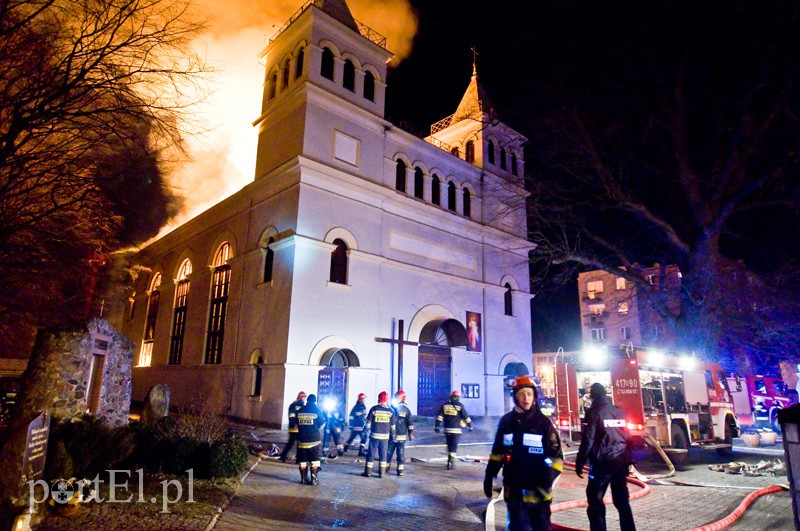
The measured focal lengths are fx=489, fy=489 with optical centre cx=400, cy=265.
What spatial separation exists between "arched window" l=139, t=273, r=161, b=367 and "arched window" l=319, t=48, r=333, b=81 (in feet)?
60.0

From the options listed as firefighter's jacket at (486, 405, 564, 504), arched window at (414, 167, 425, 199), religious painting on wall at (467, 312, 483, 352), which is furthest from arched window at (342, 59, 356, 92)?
firefighter's jacket at (486, 405, 564, 504)

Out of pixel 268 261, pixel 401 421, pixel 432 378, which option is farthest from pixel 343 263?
Result: pixel 401 421

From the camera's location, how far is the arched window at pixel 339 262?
2066 centimetres

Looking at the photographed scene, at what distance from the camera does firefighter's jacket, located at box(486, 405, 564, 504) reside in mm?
5000

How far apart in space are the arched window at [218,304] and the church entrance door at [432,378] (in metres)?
9.41

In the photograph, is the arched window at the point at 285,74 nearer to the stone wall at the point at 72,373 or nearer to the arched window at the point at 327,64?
the arched window at the point at 327,64

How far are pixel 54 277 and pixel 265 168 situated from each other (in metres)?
10.5

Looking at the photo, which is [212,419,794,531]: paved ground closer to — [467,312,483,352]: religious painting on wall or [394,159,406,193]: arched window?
[467,312,483,352]: religious painting on wall

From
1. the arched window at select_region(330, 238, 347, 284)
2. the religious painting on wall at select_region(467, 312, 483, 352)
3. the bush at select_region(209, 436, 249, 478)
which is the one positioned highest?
the arched window at select_region(330, 238, 347, 284)

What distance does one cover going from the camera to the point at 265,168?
892 inches

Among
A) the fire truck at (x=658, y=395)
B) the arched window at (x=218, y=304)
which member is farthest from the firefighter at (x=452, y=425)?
the arched window at (x=218, y=304)

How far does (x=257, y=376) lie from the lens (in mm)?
19625

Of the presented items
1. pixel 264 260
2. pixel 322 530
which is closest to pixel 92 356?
pixel 322 530

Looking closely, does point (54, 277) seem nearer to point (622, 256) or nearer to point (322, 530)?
point (322, 530)
